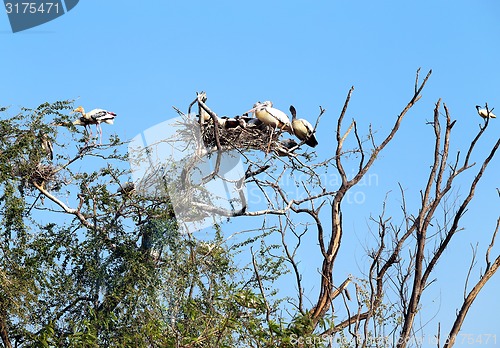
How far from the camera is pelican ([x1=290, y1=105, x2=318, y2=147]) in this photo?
9.03 m

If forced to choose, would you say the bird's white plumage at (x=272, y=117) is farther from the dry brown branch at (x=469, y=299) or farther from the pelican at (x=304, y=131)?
the dry brown branch at (x=469, y=299)

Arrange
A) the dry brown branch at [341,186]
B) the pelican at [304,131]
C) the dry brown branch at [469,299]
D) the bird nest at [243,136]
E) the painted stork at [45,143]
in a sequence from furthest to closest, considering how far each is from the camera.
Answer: the painted stork at [45,143], the pelican at [304,131], the bird nest at [243,136], the dry brown branch at [341,186], the dry brown branch at [469,299]

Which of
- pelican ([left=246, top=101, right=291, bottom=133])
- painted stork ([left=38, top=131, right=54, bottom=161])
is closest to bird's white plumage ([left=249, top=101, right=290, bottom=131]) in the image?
pelican ([left=246, top=101, right=291, bottom=133])

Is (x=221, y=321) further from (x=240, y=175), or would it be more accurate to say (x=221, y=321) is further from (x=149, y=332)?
(x=240, y=175)

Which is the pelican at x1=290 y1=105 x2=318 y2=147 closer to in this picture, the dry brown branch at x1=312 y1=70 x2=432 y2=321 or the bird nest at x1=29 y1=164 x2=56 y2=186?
the dry brown branch at x1=312 y1=70 x2=432 y2=321

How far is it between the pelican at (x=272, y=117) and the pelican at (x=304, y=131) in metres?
0.09

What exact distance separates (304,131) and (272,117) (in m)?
0.38

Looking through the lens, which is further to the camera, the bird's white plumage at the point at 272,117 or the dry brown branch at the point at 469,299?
the bird's white plumage at the point at 272,117

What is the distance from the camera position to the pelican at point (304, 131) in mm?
9031

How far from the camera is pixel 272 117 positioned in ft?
29.2

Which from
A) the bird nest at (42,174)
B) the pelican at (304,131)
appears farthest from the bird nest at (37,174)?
the pelican at (304,131)

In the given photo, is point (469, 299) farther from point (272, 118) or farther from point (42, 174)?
point (42, 174)

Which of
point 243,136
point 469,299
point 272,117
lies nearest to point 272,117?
point 272,117

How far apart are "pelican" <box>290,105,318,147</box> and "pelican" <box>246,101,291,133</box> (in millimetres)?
92
